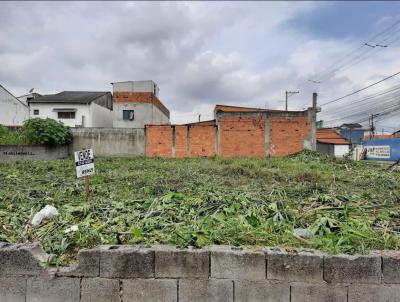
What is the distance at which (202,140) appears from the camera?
1669 centimetres

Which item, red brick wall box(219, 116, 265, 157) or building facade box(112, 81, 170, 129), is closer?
red brick wall box(219, 116, 265, 157)

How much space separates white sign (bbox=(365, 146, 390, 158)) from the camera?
981 inches

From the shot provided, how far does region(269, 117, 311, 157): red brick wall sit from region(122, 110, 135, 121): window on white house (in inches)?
493

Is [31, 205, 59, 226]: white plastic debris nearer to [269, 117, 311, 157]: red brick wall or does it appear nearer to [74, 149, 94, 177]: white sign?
[74, 149, 94, 177]: white sign

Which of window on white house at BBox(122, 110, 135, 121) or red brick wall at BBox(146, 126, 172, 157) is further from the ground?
window on white house at BBox(122, 110, 135, 121)

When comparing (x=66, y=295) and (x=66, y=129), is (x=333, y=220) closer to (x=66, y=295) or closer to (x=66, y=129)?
(x=66, y=295)

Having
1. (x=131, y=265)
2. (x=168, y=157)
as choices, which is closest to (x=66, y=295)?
(x=131, y=265)

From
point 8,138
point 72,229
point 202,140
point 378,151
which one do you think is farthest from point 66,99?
point 378,151

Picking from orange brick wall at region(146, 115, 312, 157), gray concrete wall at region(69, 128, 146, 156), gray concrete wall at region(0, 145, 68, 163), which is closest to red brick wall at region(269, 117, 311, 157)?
orange brick wall at region(146, 115, 312, 157)

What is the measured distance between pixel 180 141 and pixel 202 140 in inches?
49.9

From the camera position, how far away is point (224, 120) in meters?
16.7

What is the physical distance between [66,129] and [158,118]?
11.2 m

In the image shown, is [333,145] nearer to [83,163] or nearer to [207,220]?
[83,163]

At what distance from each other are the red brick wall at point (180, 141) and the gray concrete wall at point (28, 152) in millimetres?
6372
